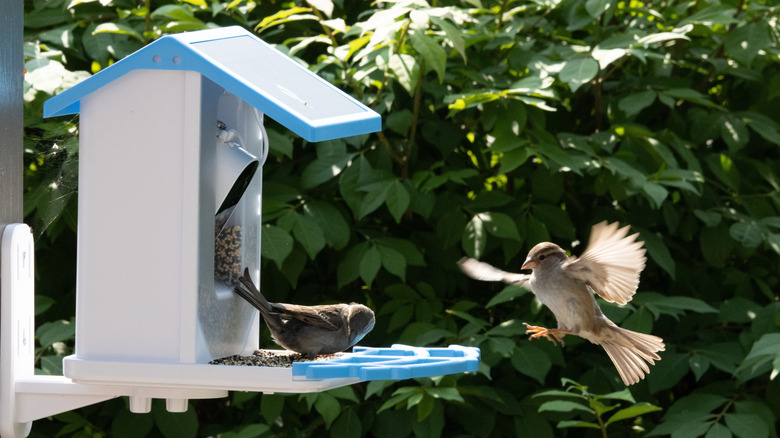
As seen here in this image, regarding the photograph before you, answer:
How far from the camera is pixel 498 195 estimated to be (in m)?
3.87

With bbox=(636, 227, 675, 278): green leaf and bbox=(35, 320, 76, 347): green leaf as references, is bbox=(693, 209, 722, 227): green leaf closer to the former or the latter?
bbox=(636, 227, 675, 278): green leaf

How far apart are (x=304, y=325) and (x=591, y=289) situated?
3.87 ft

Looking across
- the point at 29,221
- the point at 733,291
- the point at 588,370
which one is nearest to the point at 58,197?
the point at 29,221

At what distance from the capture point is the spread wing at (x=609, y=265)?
2693mm

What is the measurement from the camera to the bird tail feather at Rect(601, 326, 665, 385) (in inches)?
119

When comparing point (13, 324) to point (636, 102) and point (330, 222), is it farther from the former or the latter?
point (636, 102)

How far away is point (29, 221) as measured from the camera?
9.51 feet

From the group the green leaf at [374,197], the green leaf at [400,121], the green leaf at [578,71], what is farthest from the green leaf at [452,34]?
the green leaf at [374,197]

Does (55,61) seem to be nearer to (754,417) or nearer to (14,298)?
(14,298)

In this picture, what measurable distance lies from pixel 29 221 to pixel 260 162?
79 cm

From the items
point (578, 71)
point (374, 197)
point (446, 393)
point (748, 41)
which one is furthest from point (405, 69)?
point (748, 41)

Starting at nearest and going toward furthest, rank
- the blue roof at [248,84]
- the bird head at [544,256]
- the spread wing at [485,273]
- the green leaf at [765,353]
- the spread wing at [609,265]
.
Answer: the blue roof at [248,84], the spread wing at [609,265], the bird head at [544,256], the green leaf at [765,353], the spread wing at [485,273]

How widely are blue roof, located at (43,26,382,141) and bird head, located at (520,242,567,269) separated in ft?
2.80

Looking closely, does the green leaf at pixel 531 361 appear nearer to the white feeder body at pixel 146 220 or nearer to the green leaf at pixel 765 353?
the green leaf at pixel 765 353
